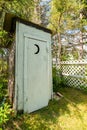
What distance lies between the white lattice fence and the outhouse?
231 cm

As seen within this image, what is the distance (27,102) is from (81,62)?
3.51 meters

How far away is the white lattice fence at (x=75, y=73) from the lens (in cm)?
655

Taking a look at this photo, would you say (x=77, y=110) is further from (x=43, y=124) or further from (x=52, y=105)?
(x=43, y=124)

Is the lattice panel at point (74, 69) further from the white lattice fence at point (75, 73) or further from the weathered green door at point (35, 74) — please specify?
the weathered green door at point (35, 74)

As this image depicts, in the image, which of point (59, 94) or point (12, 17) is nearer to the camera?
point (12, 17)

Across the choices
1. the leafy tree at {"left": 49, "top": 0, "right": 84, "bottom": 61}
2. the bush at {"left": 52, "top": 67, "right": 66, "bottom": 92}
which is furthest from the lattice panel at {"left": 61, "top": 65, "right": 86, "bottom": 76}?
the leafy tree at {"left": 49, "top": 0, "right": 84, "bottom": 61}

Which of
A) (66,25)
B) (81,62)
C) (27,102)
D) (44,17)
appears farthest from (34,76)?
(44,17)

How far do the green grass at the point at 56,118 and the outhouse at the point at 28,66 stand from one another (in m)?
0.25

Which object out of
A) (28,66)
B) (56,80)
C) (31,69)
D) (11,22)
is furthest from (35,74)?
(56,80)

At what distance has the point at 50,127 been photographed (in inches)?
143

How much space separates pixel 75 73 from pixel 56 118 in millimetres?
3353

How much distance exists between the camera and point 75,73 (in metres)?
7.01

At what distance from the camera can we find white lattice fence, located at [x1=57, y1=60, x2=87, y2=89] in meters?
6.55

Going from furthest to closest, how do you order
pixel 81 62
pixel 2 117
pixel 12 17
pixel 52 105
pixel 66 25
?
pixel 66 25 < pixel 81 62 < pixel 52 105 < pixel 12 17 < pixel 2 117
